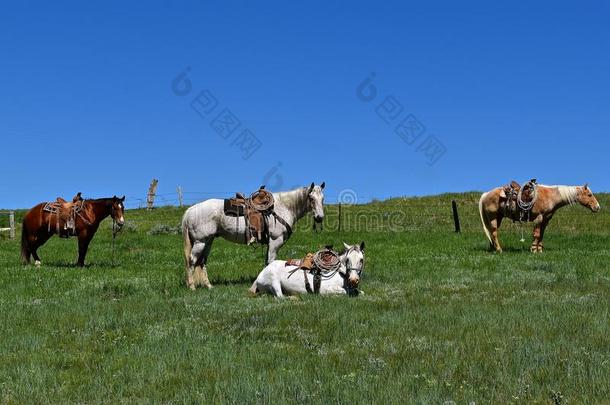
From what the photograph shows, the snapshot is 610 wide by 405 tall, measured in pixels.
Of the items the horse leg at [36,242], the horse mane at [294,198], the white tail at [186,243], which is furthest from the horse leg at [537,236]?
the horse leg at [36,242]

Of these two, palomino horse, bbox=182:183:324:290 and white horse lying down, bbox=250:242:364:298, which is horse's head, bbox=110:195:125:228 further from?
white horse lying down, bbox=250:242:364:298

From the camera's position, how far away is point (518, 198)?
23594mm

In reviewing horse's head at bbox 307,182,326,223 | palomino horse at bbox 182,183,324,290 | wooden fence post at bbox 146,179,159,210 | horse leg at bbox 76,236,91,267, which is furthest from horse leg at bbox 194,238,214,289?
wooden fence post at bbox 146,179,159,210

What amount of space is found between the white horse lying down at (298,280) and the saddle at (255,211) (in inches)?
65.4

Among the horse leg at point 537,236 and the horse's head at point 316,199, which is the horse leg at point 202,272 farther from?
the horse leg at point 537,236

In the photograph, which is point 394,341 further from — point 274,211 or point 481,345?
point 274,211

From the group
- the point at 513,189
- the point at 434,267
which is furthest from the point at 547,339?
the point at 513,189

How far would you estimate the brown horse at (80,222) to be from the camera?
21.3 m

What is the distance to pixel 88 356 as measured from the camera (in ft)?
28.7

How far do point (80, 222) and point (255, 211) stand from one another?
8.35 m

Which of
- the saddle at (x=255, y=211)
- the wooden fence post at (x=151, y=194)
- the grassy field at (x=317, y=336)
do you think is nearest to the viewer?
the grassy field at (x=317, y=336)

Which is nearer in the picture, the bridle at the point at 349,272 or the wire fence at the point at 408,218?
the bridle at the point at 349,272

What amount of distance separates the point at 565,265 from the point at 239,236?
8.90 metres

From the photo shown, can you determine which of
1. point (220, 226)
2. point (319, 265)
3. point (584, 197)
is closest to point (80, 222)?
point (220, 226)
